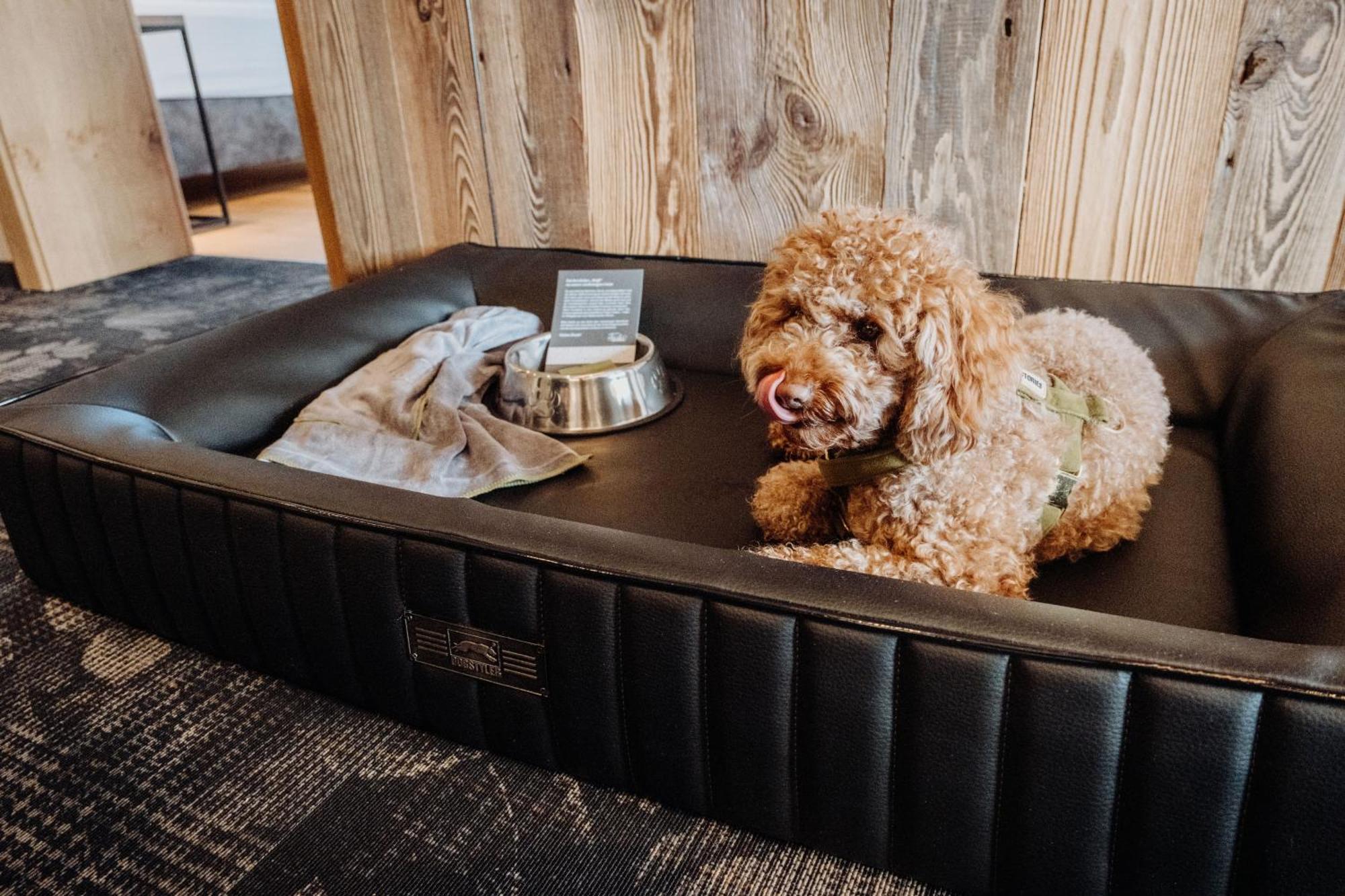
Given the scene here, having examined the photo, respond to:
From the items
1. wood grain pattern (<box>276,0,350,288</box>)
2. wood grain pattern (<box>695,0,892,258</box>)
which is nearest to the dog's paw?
wood grain pattern (<box>695,0,892,258</box>)

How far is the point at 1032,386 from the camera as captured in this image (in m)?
1.31

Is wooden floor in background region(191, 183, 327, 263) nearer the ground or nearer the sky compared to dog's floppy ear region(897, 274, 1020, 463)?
nearer the ground

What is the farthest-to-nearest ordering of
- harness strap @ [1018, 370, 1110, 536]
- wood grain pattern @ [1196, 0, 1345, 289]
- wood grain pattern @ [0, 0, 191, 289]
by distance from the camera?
wood grain pattern @ [0, 0, 191, 289]
wood grain pattern @ [1196, 0, 1345, 289]
harness strap @ [1018, 370, 1110, 536]

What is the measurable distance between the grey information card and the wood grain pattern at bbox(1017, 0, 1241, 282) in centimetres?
92

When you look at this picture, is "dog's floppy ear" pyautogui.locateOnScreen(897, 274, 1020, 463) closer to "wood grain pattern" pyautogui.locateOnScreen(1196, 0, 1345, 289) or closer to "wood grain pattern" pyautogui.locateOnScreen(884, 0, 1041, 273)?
"wood grain pattern" pyautogui.locateOnScreen(884, 0, 1041, 273)

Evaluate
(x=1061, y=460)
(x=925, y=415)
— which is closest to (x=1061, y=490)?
(x=1061, y=460)

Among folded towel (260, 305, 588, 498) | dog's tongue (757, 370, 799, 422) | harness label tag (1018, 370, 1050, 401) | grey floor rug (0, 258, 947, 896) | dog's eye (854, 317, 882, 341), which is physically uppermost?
dog's eye (854, 317, 882, 341)

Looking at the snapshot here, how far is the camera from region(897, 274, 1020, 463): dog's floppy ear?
1166 mm

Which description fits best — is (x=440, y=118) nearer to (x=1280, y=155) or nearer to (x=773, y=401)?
(x=773, y=401)

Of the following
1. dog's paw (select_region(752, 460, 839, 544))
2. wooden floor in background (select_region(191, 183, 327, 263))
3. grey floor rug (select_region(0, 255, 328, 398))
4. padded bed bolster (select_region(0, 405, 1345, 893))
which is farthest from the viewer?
wooden floor in background (select_region(191, 183, 327, 263))

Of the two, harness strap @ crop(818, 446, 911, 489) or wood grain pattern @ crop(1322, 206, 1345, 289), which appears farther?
wood grain pattern @ crop(1322, 206, 1345, 289)

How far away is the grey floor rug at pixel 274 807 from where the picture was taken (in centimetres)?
109

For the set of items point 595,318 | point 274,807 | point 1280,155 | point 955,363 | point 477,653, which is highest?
point 1280,155

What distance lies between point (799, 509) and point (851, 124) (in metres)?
0.99
